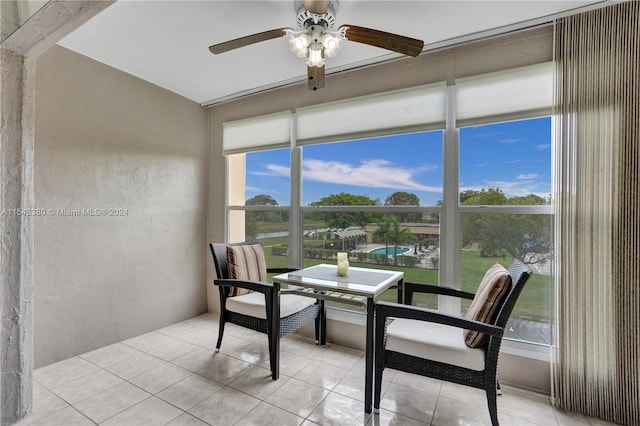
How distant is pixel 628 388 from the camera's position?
1.79 meters

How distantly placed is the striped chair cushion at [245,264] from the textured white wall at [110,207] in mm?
1104

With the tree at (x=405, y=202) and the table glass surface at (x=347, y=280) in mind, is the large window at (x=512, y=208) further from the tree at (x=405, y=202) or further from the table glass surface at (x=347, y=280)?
the table glass surface at (x=347, y=280)

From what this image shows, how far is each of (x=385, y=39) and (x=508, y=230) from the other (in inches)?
67.0

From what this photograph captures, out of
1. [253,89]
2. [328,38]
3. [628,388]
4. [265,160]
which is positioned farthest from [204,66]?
[628,388]

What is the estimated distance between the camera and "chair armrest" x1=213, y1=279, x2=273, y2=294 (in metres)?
2.27

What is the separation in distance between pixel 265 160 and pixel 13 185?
7.29 feet

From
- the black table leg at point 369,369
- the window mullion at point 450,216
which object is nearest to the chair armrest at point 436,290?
the window mullion at point 450,216

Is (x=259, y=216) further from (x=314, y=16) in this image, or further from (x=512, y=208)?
(x=512, y=208)

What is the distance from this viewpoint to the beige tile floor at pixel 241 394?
1.79 metres

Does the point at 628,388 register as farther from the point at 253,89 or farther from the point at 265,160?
the point at 253,89

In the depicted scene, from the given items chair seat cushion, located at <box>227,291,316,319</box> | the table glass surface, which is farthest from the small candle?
chair seat cushion, located at <box>227,291,316,319</box>

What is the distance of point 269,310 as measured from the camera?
227 centimetres

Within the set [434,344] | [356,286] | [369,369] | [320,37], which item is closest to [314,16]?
Answer: [320,37]

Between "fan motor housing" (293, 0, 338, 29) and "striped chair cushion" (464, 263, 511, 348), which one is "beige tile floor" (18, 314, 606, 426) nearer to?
"striped chair cushion" (464, 263, 511, 348)
